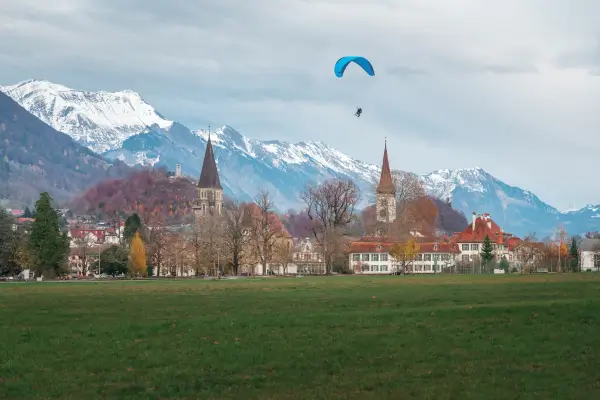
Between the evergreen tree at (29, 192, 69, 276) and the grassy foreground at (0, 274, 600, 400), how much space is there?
68.5m

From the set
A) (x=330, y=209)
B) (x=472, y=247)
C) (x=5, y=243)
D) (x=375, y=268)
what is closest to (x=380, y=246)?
(x=375, y=268)

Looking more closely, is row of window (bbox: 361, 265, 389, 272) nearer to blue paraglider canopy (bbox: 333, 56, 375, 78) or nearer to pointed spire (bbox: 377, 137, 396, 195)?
pointed spire (bbox: 377, 137, 396, 195)

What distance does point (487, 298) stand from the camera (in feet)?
136

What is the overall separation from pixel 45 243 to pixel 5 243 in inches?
441

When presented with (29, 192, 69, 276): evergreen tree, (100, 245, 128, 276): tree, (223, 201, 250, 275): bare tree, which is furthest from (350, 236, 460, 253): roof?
(29, 192, 69, 276): evergreen tree

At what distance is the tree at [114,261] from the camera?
128 metres

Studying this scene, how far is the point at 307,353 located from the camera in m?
23.7

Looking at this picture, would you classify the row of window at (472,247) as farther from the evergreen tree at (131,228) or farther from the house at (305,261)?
the evergreen tree at (131,228)

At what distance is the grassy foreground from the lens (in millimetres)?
19438

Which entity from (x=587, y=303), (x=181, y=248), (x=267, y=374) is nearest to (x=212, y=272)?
(x=181, y=248)

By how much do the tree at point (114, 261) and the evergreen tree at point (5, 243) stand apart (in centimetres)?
1718

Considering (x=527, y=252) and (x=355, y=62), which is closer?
(x=355, y=62)

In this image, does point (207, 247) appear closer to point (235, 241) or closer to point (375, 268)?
point (235, 241)

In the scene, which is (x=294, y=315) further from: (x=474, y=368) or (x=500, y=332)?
(x=474, y=368)
